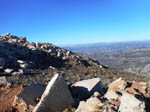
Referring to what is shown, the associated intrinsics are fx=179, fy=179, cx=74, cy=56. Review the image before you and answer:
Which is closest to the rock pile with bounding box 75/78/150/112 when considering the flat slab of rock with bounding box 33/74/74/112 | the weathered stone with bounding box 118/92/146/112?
the weathered stone with bounding box 118/92/146/112

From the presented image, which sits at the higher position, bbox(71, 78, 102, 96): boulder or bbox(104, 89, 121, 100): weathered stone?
bbox(104, 89, 121, 100): weathered stone

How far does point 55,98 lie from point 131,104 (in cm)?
453

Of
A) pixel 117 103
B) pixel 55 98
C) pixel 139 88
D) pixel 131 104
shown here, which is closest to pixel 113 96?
pixel 117 103

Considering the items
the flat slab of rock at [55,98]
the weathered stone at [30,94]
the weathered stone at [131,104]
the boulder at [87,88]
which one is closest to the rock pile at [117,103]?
the weathered stone at [131,104]

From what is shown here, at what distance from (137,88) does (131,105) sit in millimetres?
4485

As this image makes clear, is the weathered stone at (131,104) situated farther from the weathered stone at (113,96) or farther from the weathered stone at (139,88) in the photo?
the weathered stone at (139,88)

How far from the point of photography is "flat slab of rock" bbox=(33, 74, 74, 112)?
391 inches

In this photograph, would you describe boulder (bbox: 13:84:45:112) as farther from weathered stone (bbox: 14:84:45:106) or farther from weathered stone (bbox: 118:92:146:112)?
weathered stone (bbox: 118:92:146:112)

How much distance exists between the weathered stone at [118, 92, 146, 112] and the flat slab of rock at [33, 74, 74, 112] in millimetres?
3976

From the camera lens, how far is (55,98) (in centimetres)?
1036

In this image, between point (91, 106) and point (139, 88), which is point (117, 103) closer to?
point (91, 106)

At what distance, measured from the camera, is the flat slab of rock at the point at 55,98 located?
391 inches

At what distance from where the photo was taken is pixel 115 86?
12484 mm

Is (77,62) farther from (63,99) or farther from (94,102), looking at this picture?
(94,102)
